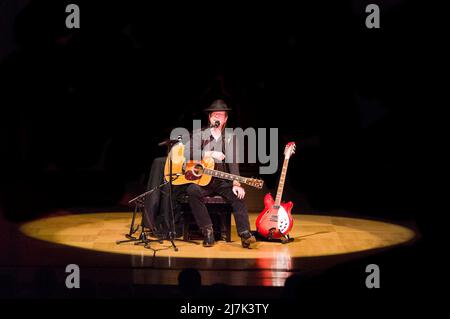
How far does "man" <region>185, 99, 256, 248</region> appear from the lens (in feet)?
19.5

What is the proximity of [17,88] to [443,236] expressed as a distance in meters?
4.72

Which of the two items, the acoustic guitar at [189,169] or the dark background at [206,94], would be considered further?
the dark background at [206,94]

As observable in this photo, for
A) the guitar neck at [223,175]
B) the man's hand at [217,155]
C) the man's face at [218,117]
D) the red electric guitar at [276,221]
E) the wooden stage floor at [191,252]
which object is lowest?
the wooden stage floor at [191,252]

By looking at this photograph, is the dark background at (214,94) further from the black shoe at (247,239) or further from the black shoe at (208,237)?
the black shoe at (208,237)

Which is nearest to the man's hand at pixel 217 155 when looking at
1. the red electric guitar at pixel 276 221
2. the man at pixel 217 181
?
the man at pixel 217 181

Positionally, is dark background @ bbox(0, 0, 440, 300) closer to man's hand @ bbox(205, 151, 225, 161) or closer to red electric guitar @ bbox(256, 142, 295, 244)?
red electric guitar @ bbox(256, 142, 295, 244)

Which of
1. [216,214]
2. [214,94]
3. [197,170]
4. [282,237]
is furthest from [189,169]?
[214,94]

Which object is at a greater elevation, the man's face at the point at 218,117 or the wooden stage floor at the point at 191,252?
the man's face at the point at 218,117

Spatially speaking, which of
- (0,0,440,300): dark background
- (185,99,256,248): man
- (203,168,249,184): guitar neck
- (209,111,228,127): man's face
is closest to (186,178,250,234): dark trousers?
(185,99,256,248): man

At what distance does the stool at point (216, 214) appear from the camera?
606cm

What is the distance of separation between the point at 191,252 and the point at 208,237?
0.38m

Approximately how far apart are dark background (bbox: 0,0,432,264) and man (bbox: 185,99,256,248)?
5.46ft

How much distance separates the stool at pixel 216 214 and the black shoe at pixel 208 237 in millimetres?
245
